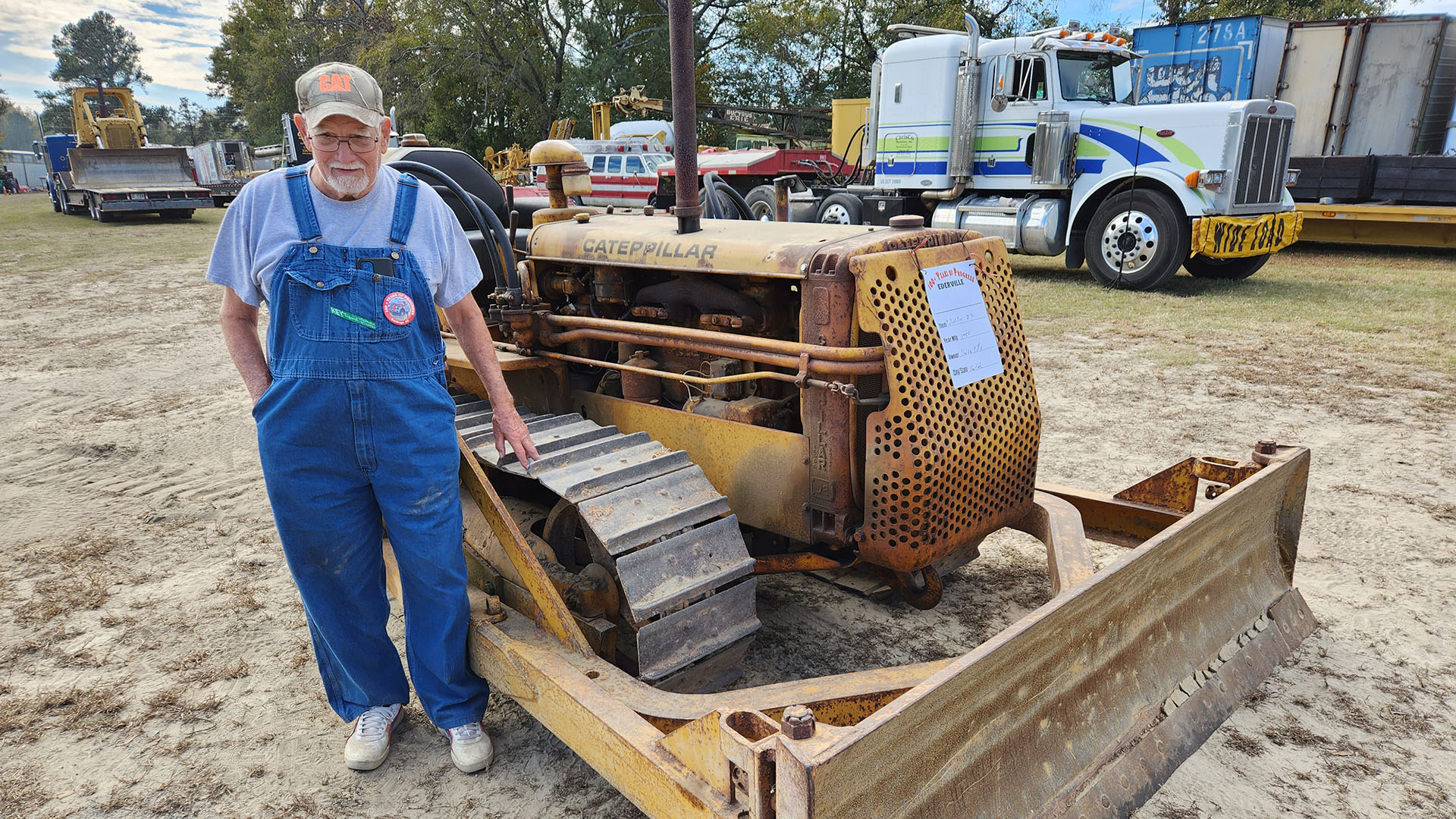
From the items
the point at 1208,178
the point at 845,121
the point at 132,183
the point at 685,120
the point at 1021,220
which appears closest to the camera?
the point at 685,120

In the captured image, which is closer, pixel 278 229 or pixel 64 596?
pixel 278 229

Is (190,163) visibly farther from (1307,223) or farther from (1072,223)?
(1307,223)

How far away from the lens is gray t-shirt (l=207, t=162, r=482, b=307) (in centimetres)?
222

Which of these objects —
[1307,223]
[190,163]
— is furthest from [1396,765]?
[190,163]

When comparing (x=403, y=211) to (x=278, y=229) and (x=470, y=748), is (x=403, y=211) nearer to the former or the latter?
(x=278, y=229)

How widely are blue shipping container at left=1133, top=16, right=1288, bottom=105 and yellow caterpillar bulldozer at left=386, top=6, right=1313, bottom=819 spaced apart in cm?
1306

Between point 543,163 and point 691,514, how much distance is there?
5.69ft

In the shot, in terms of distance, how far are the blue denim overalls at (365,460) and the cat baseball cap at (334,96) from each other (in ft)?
0.62

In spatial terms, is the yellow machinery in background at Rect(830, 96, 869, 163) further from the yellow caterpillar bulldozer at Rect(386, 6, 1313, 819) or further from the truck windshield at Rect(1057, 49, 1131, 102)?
the yellow caterpillar bulldozer at Rect(386, 6, 1313, 819)

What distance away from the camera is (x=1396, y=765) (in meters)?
2.51

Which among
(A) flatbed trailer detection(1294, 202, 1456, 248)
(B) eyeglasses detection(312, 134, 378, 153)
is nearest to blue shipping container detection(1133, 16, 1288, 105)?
(A) flatbed trailer detection(1294, 202, 1456, 248)

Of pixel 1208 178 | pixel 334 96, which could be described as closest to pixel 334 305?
pixel 334 96

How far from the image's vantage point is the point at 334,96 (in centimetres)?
216

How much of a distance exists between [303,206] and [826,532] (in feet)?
5.69
